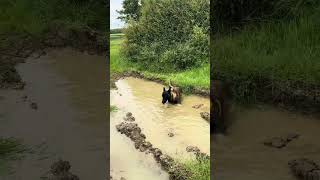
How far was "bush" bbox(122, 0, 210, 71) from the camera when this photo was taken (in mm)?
5664

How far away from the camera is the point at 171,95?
508cm

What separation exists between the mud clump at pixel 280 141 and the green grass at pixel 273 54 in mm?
646

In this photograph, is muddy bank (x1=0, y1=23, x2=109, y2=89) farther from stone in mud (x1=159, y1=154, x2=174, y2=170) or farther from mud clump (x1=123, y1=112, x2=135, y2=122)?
stone in mud (x1=159, y1=154, x2=174, y2=170)

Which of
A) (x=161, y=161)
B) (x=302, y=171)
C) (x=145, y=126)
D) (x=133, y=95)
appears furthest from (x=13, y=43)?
(x=302, y=171)

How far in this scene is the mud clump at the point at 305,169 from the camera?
12.0ft

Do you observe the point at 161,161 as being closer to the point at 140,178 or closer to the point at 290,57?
the point at 140,178

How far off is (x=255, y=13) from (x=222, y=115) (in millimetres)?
1205

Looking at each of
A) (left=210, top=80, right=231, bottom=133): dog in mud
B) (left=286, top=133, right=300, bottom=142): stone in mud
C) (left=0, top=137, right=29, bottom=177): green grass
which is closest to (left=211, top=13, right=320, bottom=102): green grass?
(left=210, top=80, right=231, bottom=133): dog in mud

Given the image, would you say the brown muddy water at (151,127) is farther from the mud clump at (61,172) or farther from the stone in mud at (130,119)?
the mud clump at (61,172)

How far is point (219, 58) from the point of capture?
17.2 feet

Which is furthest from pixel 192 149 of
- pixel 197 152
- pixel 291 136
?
pixel 291 136

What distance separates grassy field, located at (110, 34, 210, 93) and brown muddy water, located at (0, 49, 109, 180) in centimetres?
31

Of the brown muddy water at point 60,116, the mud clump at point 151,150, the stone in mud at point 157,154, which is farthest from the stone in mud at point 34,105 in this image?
the stone in mud at point 157,154

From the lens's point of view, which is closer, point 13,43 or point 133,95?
point 133,95
